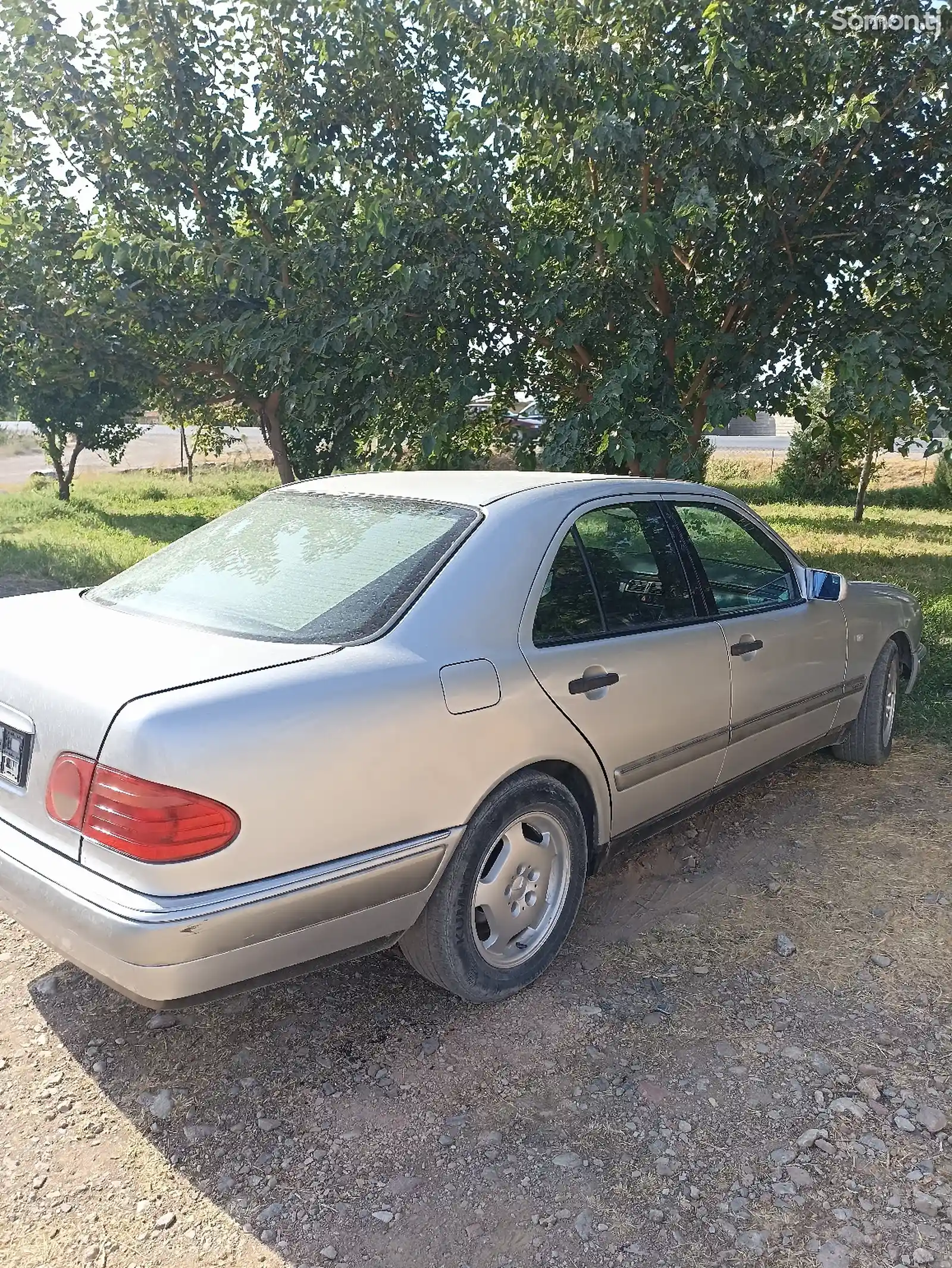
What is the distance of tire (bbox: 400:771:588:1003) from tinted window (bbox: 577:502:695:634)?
2.25ft

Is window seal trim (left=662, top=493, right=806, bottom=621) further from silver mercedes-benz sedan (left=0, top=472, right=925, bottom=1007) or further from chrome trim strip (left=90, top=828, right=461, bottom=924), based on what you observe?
chrome trim strip (left=90, top=828, right=461, bottom=924)

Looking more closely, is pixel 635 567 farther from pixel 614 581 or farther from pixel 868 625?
pixel 868 625

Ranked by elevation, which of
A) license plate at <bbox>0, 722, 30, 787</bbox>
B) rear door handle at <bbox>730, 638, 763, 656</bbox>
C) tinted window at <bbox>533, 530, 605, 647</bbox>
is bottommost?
license plate at <bbox>0, 722, 30, 787</bbox>

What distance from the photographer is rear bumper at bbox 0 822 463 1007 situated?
7.41 ft

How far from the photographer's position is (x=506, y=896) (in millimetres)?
3027

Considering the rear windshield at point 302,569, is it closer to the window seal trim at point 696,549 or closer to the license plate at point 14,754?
the license plate at point 14,754

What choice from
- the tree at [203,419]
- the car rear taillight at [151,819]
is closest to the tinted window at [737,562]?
the car rear taillight at [151,819]

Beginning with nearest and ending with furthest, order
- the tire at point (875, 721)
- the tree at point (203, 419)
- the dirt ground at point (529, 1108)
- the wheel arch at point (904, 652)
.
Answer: the dirt ground at point (529, 1108) < the tire at point (875, 721) < the wheel arch at point (904, 652) < the tree at point (203, 419)

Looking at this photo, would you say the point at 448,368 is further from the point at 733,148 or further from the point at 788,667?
the point at 788,667

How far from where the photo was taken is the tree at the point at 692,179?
21.5ft

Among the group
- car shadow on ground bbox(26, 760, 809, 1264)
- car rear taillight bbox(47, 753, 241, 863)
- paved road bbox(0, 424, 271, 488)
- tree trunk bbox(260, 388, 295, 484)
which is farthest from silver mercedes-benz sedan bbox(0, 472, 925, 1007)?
paved road bbox(0, 424, 271, 488)

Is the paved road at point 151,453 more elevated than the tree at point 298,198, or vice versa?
the tree at point 298,198

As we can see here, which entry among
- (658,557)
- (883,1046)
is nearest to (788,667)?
(658,557)

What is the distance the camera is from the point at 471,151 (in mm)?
7133
